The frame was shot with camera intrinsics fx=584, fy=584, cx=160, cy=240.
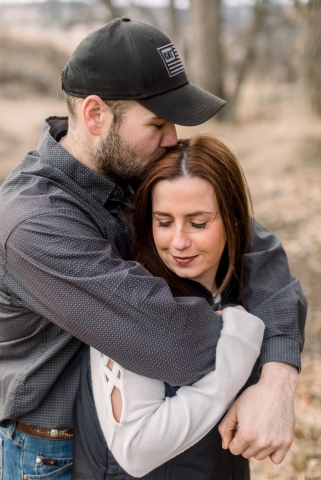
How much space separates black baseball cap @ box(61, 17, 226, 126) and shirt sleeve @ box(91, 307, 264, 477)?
0.96m

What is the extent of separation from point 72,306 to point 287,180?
7.88 meters

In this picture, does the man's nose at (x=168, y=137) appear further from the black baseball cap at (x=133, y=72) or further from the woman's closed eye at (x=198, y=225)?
the woman's closed eye at (x=198, y=225)

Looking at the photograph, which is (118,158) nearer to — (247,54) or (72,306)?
(72,306)

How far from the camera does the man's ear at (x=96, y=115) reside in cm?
232

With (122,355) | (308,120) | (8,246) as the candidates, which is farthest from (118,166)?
(308,120)

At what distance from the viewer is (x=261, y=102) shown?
→ 1814cm

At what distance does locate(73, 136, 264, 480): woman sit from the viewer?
1.84 m

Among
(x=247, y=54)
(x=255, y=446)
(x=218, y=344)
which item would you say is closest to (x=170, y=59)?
(x=218, y=344)

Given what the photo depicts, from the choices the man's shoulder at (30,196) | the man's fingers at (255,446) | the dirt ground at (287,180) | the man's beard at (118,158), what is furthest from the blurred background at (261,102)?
the man's fingers at (255,446)

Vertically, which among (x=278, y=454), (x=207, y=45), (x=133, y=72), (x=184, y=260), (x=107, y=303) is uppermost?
(x=133, y=72)

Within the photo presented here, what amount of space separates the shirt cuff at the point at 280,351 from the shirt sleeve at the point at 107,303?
339 mm

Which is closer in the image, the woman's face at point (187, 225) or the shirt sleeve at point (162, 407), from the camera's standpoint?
the shirt sleeve at point (162, 407)

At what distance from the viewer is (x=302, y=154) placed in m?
10.0

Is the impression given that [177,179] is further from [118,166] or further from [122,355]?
[122,355]
